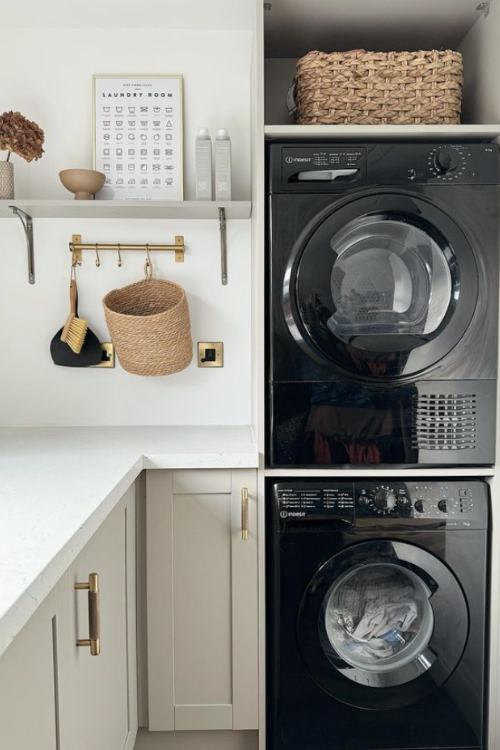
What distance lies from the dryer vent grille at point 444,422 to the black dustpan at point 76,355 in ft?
3.73

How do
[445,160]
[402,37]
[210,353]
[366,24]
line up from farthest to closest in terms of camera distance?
1. [210,353]
2. [402,37]
3. [366,24]
4. [445,160]

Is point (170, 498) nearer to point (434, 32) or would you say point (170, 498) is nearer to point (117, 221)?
point (117, 221)

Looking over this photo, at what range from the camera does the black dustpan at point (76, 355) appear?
2.21 meters

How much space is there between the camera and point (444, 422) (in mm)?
1746

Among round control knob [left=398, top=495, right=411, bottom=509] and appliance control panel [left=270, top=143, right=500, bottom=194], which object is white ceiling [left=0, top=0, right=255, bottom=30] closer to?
appliance control panel [left=270, top=143, right=500, bottom=194]

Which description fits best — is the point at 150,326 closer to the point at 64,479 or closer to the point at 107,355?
the point at 107,355

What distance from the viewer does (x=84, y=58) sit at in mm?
2207

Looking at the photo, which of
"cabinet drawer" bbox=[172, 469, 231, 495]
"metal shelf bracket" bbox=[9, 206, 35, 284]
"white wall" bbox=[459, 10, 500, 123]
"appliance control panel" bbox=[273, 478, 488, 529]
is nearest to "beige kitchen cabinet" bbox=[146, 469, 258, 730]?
"cabinet drawer" bbox=[172, 469, 231, 495]

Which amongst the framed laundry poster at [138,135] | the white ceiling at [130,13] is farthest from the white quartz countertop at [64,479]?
the white ceiling at [130,13]

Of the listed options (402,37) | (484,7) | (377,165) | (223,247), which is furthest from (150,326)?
(484,7)

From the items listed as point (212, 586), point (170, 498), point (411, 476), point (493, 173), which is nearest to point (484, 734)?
point (411, 476)

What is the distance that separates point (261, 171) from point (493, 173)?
2.07 feet

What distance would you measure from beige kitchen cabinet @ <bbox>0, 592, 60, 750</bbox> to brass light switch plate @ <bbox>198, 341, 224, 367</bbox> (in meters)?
1.37

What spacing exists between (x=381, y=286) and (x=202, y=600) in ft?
3.35
